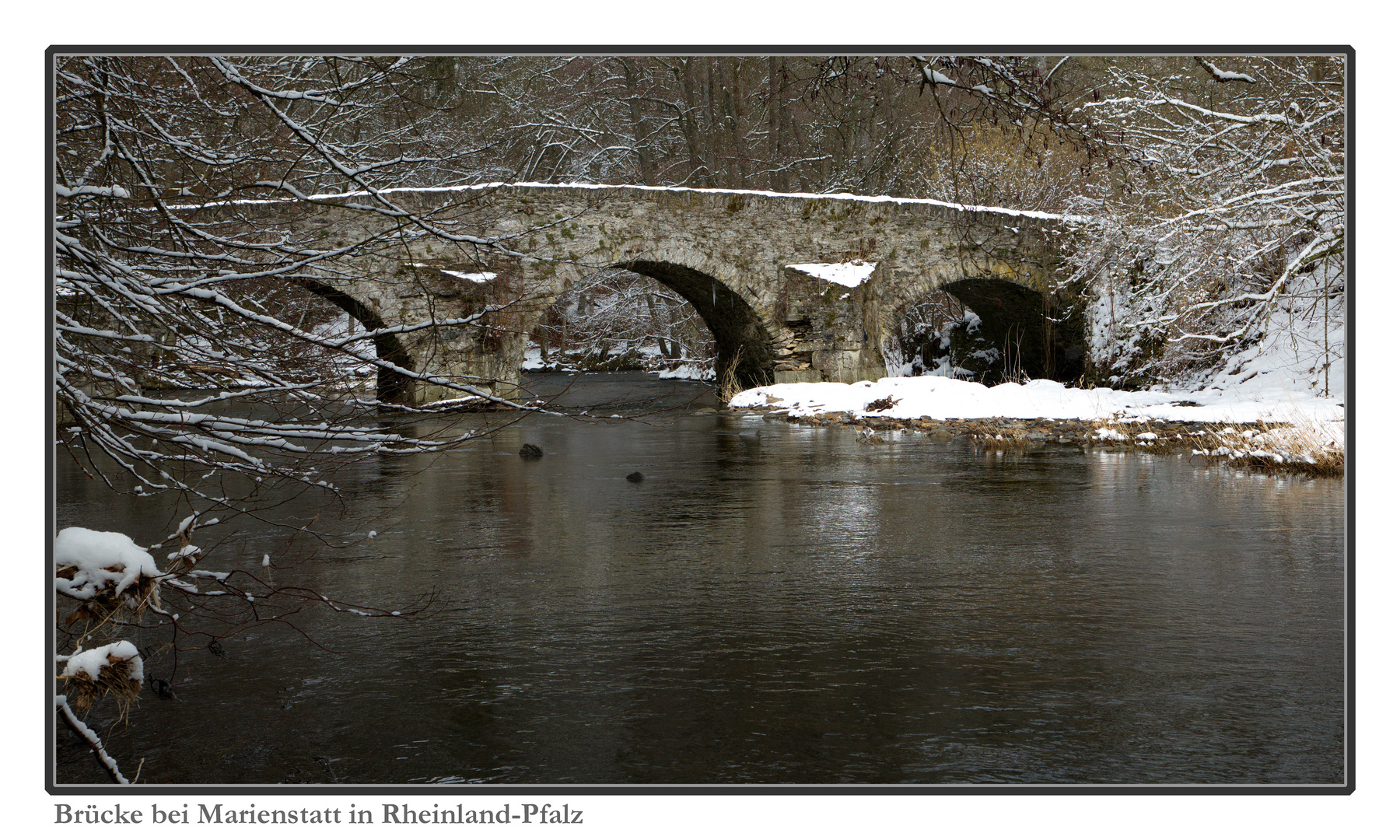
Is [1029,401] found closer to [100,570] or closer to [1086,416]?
[1086,416]

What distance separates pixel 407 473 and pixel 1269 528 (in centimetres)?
640

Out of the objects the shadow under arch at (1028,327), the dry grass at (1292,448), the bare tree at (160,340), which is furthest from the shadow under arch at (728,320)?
the bare tree at (160,340)

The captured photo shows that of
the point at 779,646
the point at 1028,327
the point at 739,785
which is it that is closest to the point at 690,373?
the point at 1028,327

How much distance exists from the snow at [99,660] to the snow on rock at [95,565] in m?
0.13

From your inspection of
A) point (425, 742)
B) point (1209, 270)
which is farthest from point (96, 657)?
point (1209, 270)

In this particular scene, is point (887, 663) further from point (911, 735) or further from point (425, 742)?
point (425, 742)

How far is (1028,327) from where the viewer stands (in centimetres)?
2073

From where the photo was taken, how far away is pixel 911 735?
3525 millimetres

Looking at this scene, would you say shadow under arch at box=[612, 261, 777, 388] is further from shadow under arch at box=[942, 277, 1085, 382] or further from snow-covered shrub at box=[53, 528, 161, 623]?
snow-covered shrub at box=[53, 528, 161, 623]

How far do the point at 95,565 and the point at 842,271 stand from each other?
54.4 ft

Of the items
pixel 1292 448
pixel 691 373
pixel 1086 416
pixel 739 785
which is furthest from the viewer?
pixel 691 373

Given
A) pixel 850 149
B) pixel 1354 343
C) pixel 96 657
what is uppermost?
pixel 850 149

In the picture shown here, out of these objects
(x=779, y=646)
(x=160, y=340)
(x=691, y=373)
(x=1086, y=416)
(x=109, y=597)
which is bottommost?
(x=779, y=646)

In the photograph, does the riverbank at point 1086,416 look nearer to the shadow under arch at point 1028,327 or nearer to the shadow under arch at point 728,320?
the shadow under arch at point 728,320
